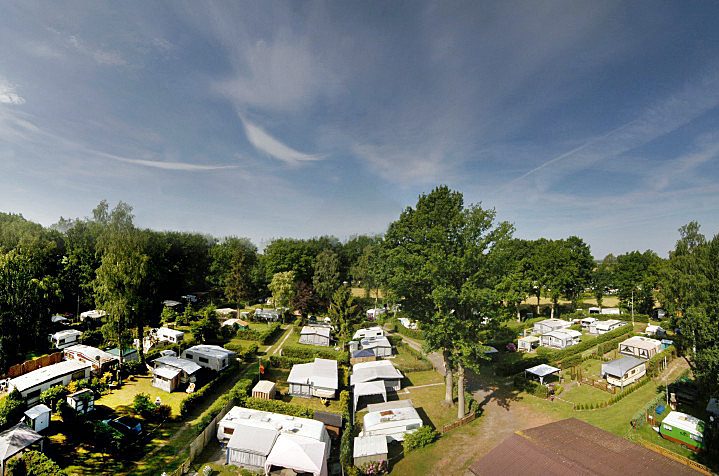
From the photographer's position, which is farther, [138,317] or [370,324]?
[370,324]

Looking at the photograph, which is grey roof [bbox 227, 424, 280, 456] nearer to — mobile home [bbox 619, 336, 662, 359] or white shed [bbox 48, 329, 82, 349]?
white shed [bbox 48, 329, 82, 349]

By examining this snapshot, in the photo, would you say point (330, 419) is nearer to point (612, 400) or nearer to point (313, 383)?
point (313, 383)

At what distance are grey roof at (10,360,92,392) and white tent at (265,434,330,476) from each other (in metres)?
19.8

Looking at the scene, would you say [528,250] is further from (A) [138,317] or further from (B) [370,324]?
(A) [138,317]

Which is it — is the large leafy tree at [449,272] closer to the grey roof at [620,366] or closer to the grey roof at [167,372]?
the grey roof at [620,366]

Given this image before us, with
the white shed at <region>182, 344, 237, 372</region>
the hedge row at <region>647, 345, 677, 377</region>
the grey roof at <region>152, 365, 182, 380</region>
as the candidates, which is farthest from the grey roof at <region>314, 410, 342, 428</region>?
the hedge row at <region>647, 345, 677, 377</region>

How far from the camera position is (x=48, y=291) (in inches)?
1379

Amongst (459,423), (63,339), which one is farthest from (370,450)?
(63,339)

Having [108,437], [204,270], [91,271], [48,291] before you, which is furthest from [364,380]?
[204,270]

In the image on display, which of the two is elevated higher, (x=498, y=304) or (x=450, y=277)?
(x=450, y=277)

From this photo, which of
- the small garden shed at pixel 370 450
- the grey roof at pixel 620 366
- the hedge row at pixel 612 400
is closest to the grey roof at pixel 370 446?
the small garden shed at pixel 370 450

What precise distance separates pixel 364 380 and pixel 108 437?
697 inches

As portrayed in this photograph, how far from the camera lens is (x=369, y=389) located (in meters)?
26.5

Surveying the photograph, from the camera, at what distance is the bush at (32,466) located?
1537 cm
